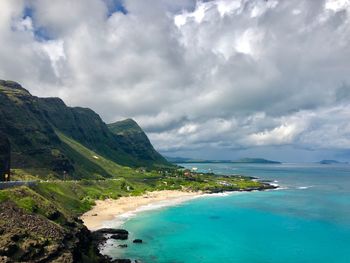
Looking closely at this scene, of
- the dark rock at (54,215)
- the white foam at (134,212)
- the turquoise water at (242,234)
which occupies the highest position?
the dark rock at (54,215)

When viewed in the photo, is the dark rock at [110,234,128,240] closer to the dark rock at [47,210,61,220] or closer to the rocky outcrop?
the dark rock at [47,210,61,220]

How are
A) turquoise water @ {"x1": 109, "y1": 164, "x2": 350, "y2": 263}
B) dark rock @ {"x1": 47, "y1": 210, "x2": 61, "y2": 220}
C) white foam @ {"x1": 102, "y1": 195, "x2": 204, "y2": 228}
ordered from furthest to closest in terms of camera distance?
white foam @ {"x1": 102, "y1": 195, "x2": 204, "y2": 228}, turquoise water @ {"x1": 109, "y1": 164, "x2": 350, "y2": 263}, dark rock @ {"x1": 47, "y1": 210, "x2": 61, "y2": 220}

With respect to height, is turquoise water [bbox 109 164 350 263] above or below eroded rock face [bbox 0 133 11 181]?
below

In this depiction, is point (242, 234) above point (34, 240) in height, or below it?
below

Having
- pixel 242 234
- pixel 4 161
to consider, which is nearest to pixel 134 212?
pixel 242 234

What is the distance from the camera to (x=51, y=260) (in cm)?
6378

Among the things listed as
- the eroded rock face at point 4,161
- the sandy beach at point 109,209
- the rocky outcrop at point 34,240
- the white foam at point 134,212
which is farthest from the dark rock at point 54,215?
the eroded rock face at point 4,161

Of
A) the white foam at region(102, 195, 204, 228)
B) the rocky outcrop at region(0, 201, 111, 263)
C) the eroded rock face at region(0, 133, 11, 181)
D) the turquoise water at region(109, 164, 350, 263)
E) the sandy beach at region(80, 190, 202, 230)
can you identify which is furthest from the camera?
the sandy beach at region(80, 190, 202, 230)

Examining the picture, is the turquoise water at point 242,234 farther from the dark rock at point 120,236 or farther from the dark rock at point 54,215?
the dark rock at point 54,215

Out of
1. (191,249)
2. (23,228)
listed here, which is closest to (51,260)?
(23,228)

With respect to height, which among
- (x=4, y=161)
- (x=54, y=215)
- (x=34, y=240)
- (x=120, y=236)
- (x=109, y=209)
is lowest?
(x=120, y=236)

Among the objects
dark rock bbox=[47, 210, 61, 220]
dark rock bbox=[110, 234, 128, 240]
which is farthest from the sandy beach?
dark rock bbox=[47, 210, 61, 220]

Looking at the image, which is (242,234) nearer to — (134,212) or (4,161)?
(134,212)

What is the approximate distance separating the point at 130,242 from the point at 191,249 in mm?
17465
